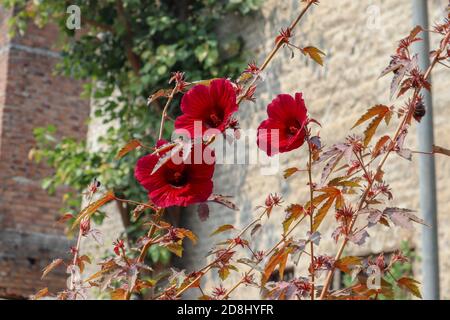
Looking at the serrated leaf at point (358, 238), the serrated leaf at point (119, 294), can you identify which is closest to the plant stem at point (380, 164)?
the serrated leaf at point (358, 238)

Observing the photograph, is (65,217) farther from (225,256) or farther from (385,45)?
(385,45)

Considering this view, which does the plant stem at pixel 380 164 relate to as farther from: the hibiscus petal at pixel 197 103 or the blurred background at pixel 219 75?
the blurred background at pixel 219 75

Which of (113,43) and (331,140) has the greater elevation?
(113,43)

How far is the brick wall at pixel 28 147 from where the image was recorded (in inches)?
426

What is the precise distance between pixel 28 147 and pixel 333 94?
532cm

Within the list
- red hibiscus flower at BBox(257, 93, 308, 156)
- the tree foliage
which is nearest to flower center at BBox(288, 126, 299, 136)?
red hibiscus flower at BBox(257, 93, 308, 156)

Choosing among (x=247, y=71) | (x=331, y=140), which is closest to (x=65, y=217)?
(x=247, y=71)

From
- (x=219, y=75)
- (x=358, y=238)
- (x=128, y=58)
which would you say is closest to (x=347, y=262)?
(x=358, y=238)

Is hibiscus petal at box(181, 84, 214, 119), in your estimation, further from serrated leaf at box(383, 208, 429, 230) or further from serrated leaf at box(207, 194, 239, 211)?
serrated leaf at box(383, 208, 429, 230)

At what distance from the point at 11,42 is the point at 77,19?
139 inches

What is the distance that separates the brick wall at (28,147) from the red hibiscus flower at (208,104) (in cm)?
919
